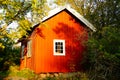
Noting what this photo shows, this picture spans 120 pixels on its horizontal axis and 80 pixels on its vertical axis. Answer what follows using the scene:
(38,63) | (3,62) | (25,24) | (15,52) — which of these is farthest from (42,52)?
(15,52)

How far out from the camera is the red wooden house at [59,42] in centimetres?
2431

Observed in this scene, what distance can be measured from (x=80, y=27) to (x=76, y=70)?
384 centimetres

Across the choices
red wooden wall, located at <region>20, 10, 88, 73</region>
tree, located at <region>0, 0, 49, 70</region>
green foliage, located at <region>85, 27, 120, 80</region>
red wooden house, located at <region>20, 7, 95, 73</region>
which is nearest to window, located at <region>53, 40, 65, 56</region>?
red wooden house, located at <region>20, 7, 95, 73</region>

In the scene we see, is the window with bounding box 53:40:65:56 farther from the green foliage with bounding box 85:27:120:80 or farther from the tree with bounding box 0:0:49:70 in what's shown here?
the green foliage with bounding box 85:27:120:80

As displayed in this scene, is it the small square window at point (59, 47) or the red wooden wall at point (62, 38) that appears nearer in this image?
the red wooden wall at point (62, 38)

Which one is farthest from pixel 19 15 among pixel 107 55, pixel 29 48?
pixel 107 55

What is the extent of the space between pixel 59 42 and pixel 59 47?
461 mm

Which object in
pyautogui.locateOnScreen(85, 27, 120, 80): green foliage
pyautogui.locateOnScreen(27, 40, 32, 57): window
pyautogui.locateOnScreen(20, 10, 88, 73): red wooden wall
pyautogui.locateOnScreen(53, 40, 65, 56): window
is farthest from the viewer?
pyautogui.locateOnScreen(27, 40, 32, 57): window

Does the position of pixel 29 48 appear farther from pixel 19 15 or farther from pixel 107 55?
pixel 107 55

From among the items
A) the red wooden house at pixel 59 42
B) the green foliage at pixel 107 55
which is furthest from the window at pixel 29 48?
the green foliage at pixel 107 55

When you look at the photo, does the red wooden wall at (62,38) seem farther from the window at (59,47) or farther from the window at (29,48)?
the window at (29,48)

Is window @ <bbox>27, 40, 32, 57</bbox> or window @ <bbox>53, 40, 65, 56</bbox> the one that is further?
window @ <bbox>27, 40, 32, 57</bbox>

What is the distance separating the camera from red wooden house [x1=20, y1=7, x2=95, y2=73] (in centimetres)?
2431

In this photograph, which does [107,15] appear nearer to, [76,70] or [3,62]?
[76,70]
